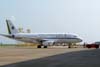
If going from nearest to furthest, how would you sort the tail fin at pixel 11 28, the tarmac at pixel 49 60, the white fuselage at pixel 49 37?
the tarmac at pixel 49 60 → the white fuselage at pixel 49 37 → the tail fin at pixel 11 28

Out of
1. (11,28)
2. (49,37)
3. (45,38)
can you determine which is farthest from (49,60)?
(11,28)

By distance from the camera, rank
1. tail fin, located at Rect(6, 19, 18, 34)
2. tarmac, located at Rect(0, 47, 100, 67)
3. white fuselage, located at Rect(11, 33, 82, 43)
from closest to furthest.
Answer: tarmac, located at Rect(0, 47, 100, 67) → white fuselage, located at Rect(11, 33, 82, 43) → tail fin, located at Rect(6, 19, 18, 34)

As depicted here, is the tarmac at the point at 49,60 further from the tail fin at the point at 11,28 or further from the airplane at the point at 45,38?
the tail fin at the point at 11,28

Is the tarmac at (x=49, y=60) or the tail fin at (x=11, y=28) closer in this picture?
the tarmac at (x=49, y=60)

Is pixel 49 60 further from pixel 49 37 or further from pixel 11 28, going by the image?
pixel 11 28

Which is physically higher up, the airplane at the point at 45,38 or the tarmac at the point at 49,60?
the tarmac at the point at 49,60

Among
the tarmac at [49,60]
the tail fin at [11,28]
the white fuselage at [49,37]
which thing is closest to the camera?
the tarmac at [49,60]

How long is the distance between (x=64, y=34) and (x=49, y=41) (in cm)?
483

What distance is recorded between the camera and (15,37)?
92875 millimetres

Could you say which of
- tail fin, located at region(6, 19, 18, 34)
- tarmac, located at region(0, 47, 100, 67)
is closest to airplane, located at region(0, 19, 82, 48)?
tail fin, located at region(6, 19, 18, 34)

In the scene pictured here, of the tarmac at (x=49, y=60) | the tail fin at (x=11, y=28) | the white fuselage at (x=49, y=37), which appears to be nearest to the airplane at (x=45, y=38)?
the white fuselage at (x=49, y=37)

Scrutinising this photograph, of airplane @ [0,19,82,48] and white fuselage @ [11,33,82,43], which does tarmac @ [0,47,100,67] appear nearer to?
white fuselage @ [11,33,82,43]

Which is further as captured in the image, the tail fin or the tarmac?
the tail fin

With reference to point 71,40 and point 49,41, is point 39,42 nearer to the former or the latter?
point 49,41
